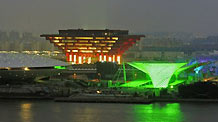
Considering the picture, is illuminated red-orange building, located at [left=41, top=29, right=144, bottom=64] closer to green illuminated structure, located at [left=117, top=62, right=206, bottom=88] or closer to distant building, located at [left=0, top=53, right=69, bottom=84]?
distant building, located at [left=0, top=53, right=69, bottom=84]

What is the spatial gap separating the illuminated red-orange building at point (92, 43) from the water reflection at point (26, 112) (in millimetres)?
48935

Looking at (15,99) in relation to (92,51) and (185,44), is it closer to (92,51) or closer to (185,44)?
(92,51)

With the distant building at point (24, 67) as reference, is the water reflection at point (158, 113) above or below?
below

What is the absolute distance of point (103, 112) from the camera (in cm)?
2875

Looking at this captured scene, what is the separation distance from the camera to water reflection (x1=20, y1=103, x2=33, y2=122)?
26.3m

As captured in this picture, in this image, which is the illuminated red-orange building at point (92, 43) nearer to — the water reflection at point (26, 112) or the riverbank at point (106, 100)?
the riverbank at point (106, 100)

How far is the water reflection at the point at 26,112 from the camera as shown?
2629 cm

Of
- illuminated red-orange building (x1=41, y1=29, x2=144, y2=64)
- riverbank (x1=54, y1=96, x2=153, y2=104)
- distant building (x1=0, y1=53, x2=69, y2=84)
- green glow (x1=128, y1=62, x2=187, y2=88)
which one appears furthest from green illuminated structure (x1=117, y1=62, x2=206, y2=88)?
illuminated red-orange building (x1=41, y1=29, x2=144, y2=64)

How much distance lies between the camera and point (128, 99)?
33656mm

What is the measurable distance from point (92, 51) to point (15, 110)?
54.4m

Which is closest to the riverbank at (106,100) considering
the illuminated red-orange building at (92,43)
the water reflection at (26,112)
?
the water reflection at (26,112)

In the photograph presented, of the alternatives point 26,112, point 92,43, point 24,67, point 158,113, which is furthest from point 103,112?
point 92,43

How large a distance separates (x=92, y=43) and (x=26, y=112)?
54.0m

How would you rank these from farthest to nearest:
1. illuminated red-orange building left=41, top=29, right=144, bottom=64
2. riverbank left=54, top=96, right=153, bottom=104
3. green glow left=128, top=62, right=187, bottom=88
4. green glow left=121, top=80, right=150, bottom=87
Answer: illuminated red-orange building left=41, top=29, right=144, bottom=64, green glow left=121, top=80, right=150, bottom=87, green glow left=128, top=62, right=187, bottom=88, riverbank left=54, top=96, right=153, bottom=104
